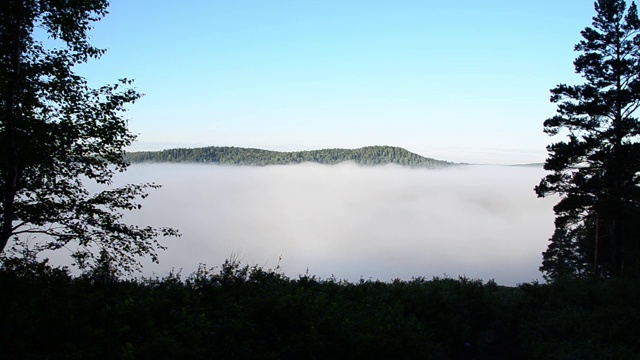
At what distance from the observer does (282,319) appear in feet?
26.6

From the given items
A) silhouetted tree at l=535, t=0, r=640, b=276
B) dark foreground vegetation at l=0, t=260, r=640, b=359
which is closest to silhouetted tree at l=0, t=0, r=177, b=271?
dark foreground vegetation at l=0, t=260, r=640, b=359

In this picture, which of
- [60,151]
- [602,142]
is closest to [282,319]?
[60,151]

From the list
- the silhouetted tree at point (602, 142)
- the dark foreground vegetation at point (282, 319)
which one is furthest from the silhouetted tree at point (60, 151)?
the silhouetted tree at point (602, 142)

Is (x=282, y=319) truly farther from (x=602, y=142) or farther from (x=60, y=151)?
(x=602, y=142)

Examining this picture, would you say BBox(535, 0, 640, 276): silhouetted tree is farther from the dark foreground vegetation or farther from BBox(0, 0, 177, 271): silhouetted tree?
BBox(0, 0, 177, 271): silhouetted tree

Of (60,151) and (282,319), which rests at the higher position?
(60,151)

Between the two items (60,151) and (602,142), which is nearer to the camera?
(60,151)

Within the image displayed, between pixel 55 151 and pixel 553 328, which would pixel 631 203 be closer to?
pixel 553 328

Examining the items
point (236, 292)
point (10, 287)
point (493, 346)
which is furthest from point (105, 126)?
point (493, 346)

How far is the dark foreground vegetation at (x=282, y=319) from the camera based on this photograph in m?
6.69

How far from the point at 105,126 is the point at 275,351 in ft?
22.4

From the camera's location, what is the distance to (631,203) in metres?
21.9

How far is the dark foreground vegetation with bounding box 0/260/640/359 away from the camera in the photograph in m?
6.69

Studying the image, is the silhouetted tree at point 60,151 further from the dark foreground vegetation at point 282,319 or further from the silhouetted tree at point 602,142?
the silhouetted tree at point 602,142
